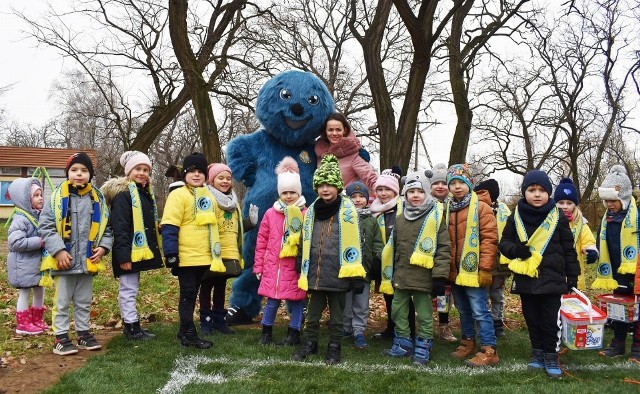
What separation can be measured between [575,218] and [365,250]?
8.11 ft

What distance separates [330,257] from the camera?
484cm

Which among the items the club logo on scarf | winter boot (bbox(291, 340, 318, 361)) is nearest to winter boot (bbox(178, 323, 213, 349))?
Answer: winter boot (bbox(291, 340, 318, 361))

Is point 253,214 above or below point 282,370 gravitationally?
above

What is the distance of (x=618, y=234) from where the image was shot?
5387 millimetres

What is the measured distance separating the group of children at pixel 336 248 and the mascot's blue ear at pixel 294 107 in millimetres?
839

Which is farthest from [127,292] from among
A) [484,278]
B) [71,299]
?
[484,278]

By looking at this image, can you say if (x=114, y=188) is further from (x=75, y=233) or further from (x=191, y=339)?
(x=191, y=339)

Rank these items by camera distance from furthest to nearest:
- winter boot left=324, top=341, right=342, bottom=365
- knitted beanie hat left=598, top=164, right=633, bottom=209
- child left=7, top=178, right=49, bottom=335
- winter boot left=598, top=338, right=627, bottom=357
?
child left=7, top=178, right=49, bottom=335
knitted beanie hat left=598, top=164, right=633, bottom=209
winter boot left=598, top=338, right=627, bottom=357
winter boot left=324, top=341, right=342, bottom=365

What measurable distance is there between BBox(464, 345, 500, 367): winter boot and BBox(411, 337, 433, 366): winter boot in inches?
14.9

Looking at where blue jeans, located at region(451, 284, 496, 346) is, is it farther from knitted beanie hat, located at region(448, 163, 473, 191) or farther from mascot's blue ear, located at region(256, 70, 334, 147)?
mascot's blue ear, located at region(256, 70, 334, 147)

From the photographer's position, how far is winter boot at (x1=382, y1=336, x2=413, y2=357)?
5074mm

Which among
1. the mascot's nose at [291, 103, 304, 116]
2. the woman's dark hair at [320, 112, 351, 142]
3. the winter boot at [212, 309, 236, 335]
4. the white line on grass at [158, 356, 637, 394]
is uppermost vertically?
the mascot's nose at [291, 103, 304, 116]

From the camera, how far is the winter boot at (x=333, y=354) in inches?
187

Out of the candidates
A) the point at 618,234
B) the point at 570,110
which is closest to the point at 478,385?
the point at 618,234
